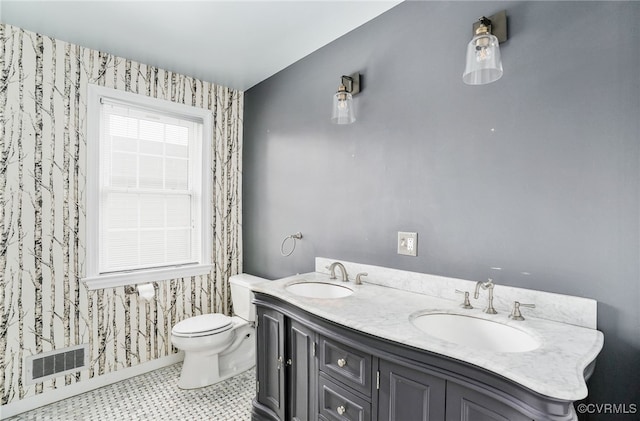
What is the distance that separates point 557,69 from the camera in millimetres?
1295

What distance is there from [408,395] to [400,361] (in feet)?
0.39

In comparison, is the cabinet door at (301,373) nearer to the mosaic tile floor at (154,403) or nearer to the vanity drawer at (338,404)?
the vanity drawer at (338,404)

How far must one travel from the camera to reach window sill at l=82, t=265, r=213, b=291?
234cm

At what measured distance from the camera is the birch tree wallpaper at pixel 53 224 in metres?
2.03

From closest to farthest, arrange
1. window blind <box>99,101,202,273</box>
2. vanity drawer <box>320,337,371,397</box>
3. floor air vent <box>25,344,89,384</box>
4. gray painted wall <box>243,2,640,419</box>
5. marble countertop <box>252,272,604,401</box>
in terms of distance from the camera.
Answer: marble countertop <box>252,272,604,401</box>, gray painted wall <box>243,2,640,419</box>, vanity drawer <box>320,337,371,397</box>, floor air vent <box>25,344,89,384</box>, window blind <box>99,101,202,273</box>

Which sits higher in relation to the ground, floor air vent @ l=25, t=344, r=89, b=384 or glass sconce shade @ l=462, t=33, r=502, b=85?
glass sconce shade @ l=462, t=33, r=502, b=85

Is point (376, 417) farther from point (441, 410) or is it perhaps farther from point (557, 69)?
point (557, 69)

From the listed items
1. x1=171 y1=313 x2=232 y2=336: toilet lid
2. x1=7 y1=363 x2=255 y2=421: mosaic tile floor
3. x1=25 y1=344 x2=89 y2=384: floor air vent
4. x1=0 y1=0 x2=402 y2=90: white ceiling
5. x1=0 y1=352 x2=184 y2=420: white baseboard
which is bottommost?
x1=7 y1=363 x2=255 y2=421: mosaic tile floor

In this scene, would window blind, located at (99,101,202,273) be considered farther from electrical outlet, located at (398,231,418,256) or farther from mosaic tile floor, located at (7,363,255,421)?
electrical outlet, located at (398,231,418,256)

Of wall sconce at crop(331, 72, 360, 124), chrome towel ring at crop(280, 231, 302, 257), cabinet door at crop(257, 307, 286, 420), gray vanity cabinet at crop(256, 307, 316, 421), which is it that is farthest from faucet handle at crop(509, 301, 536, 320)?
chrome towel ring at crop(280, 231, 302, 257)

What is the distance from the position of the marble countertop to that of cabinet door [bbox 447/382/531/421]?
4.2 inches

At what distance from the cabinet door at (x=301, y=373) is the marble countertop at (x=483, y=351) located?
0.58 ft

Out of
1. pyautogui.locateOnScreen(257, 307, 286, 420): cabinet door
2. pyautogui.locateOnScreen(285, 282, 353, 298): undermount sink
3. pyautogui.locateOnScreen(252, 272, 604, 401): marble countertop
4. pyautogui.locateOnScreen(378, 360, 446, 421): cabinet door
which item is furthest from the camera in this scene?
pyautogui.locateOnScreen(285, 282, 353, 298): undermount sink

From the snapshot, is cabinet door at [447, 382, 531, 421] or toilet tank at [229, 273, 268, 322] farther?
toilet tank at [229, 273, 268, 322]
